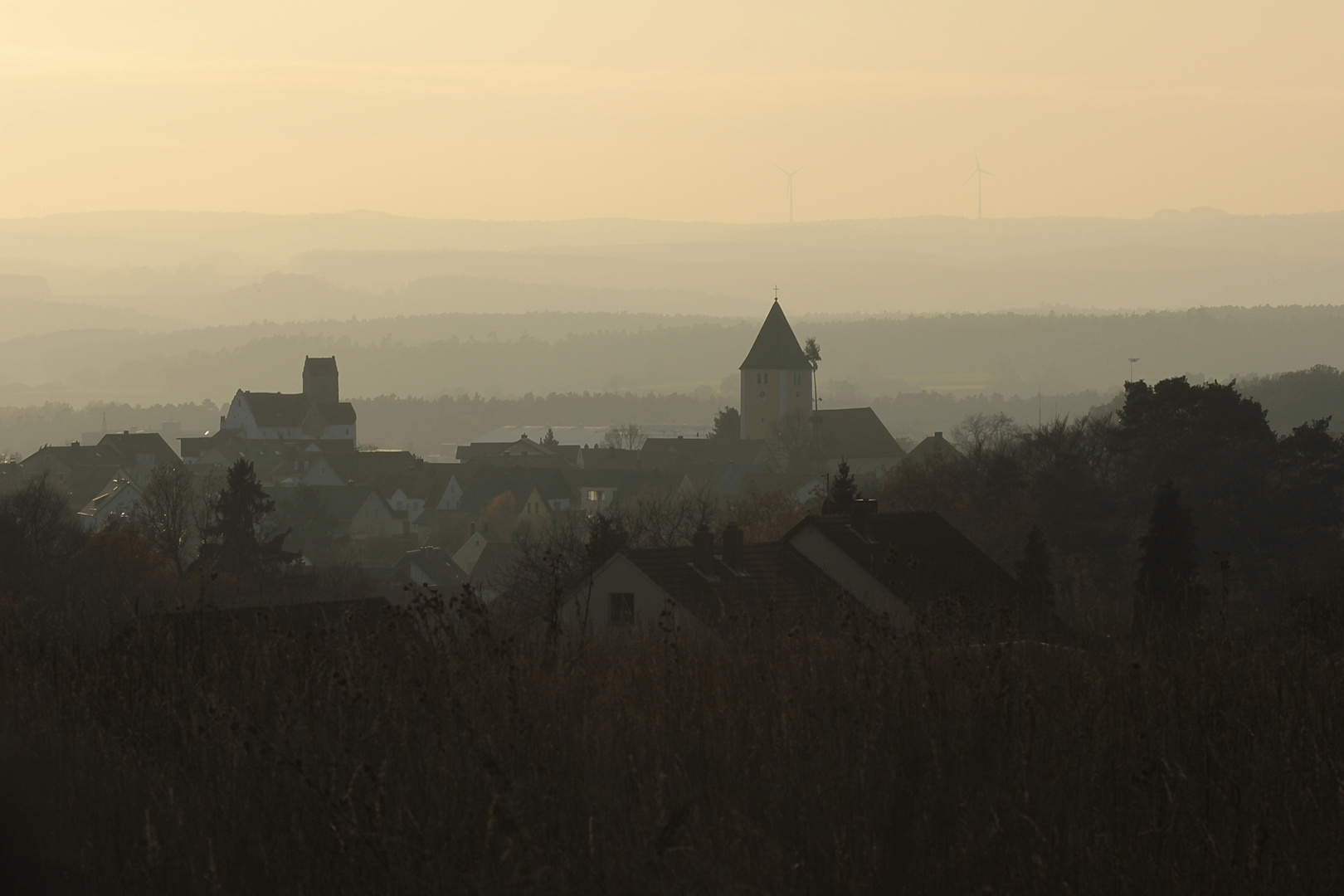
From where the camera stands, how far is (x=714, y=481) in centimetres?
11194

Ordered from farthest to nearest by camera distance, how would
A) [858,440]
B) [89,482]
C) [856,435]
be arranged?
[856,435] < [858,440] < [89,482]

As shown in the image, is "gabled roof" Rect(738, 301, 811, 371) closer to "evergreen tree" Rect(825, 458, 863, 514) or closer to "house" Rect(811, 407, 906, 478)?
"house" Rect(811, 407, 906, 478)

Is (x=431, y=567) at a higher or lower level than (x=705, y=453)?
lower

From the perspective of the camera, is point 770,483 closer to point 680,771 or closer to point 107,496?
point 107,496

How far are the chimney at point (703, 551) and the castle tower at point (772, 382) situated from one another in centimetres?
10536

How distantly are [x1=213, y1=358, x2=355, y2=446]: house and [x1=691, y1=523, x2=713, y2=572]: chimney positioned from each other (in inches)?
5209

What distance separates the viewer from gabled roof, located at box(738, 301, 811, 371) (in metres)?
136

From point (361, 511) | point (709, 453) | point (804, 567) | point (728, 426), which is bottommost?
point (361, 511)

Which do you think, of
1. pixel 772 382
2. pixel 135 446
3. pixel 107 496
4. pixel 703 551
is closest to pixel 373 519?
pixel 107 496

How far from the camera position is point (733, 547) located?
3052cm

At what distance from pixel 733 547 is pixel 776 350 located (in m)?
107

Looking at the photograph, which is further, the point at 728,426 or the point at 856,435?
the point at 728,426

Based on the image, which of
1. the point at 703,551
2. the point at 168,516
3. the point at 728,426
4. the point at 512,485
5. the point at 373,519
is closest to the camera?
the point at 703,551

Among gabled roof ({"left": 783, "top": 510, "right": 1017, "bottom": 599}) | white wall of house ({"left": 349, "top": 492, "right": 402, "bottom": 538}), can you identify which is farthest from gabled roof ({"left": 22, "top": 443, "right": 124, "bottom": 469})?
gabled roof ({"left": 783, "top": 510, "right": 1017, "bottom": 599})
